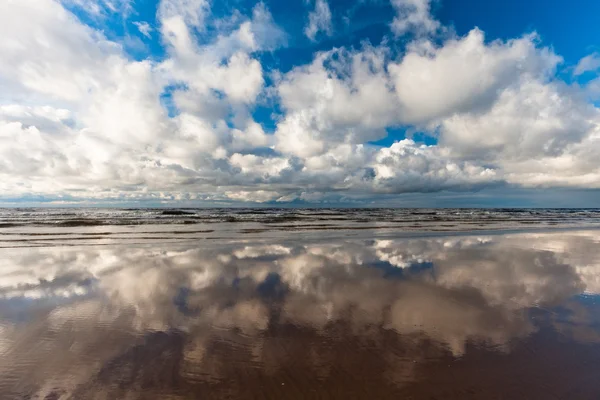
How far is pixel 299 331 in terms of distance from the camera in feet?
21.9

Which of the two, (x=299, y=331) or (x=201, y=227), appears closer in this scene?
(x=299, y=331)

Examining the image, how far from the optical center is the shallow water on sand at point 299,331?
15.7 feet

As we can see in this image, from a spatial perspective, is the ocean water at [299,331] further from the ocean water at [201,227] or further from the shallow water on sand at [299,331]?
the ocean water at [201,227]

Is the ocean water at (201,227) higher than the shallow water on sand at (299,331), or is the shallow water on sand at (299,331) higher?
the shallow water on sand at (299,331)

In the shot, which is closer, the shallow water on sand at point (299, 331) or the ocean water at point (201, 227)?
the shallow water on sand at point (299, 331)

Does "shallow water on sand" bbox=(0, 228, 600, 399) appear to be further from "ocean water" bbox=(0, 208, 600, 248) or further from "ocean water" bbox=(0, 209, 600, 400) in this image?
"ocean water" bbox=(0, 208, 600, 248)

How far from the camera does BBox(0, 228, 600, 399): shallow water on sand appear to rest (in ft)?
15.7

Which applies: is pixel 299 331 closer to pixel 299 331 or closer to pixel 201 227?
pixel 299 331

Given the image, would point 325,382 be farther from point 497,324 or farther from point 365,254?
point 365,254

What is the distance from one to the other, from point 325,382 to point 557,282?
10.6m

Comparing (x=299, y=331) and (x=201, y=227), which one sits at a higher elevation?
(x=299, y=331)

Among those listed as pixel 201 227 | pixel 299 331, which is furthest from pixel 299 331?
pixel 201 227

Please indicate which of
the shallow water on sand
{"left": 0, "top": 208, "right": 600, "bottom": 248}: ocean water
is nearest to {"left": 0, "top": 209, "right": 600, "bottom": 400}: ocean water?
the shallow water on sand

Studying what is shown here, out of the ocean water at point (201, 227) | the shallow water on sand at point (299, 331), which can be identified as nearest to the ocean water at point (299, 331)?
the shallow water on sand at point (299, 331)
